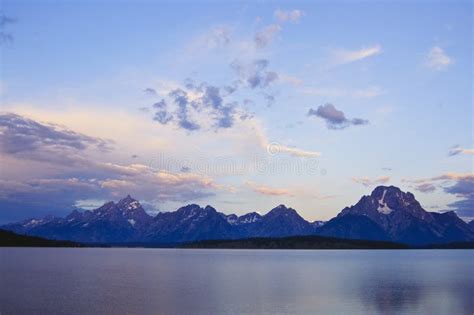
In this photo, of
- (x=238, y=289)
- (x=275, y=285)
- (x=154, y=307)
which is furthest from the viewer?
(x=275, y=285)

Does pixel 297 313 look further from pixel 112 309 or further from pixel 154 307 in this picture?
pixel 112 309

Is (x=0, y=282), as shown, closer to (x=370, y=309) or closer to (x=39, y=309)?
(x=39, y=309)

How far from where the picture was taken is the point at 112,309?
63.0 meters

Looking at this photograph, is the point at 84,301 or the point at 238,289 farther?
the point at 238,289

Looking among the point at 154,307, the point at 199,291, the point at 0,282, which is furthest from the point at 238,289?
the point at 0,282

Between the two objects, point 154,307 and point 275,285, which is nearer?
point 154,307

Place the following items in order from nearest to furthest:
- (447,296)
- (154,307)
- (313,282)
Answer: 1. (154,307)
2. (447,296)
3. (313,282)

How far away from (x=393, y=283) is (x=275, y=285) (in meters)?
26.6

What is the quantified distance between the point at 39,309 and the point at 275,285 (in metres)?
48.1

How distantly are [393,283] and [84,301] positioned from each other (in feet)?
212

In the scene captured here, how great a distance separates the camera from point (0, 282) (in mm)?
91188

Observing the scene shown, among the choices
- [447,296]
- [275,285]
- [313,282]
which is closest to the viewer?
[447,296]

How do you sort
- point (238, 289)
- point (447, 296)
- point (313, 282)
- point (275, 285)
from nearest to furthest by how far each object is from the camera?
point (447, 296) < point (238, 289) < point (275, 285) < point (313, 282)

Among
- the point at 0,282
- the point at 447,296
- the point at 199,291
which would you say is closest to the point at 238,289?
the point at 199,291
